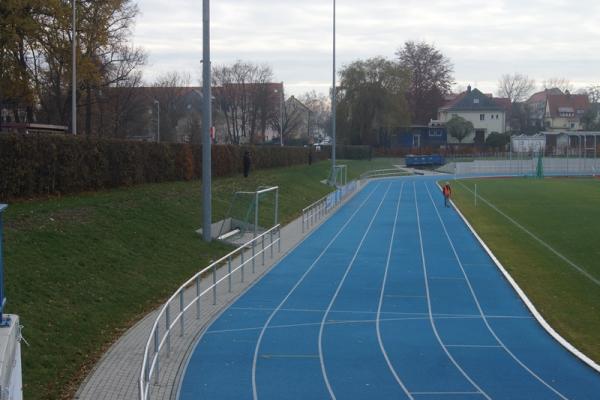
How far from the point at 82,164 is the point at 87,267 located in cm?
935

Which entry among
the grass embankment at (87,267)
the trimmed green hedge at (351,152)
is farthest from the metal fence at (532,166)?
the grass embankment at (87,267)

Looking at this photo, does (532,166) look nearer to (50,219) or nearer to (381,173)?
(381,173)

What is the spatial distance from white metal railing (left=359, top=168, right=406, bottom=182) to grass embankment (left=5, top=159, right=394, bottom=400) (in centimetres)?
4648

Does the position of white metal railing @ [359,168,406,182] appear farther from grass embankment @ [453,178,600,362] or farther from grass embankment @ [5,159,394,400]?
grass embankment @ [5,159,394,400]

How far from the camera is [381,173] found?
78.6 metres

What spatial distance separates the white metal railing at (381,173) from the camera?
73.4 meters

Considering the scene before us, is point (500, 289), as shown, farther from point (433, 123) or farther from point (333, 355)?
point (433, 123)

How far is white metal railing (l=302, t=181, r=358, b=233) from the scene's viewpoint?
32.5 metres

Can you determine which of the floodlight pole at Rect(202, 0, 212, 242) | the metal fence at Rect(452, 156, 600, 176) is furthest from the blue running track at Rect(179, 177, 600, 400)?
the metal fence at Rect(452, 156, 600, 176)

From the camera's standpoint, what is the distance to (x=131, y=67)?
50.9 metres

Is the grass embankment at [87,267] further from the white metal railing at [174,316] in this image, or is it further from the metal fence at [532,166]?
the metal fence at [532,166]

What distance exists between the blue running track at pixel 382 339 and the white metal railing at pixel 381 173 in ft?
160

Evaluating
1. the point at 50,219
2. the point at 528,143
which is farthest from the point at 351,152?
the point at 50,219

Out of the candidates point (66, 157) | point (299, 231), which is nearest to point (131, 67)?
point (299, 231)
